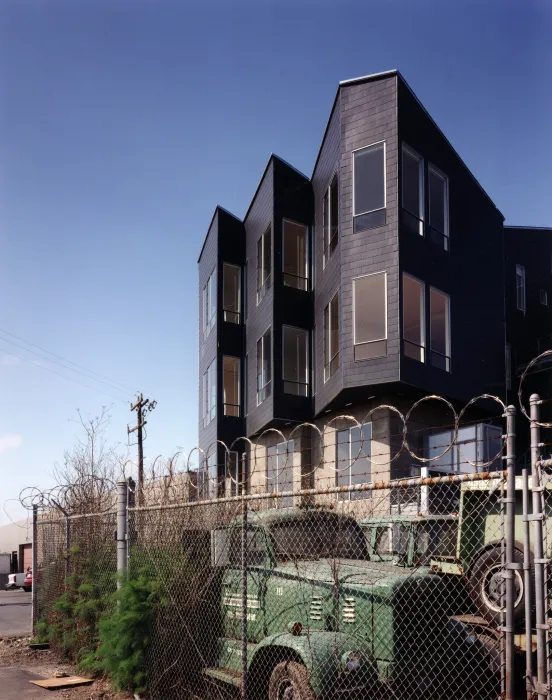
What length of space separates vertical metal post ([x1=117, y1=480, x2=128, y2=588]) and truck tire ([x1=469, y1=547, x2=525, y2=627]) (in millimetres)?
4119

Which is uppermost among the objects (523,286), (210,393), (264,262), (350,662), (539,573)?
(264,262)

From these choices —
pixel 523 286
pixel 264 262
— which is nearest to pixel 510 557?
pixel 264 262

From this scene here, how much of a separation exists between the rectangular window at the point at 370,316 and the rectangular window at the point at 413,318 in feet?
1.94

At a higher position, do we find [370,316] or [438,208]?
[438,208]

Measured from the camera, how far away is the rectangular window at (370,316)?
21375 mm

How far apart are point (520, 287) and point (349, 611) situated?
27401 mm

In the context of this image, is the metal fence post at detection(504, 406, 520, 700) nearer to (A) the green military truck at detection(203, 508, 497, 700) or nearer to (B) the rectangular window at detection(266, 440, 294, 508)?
(A) the green military truck at detection(203, 508, 497, 700)

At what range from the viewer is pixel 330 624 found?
276 inches

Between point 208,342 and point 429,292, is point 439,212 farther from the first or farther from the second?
point 208,342

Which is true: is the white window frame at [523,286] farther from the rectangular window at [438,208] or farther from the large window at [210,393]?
the large window at [210,393]

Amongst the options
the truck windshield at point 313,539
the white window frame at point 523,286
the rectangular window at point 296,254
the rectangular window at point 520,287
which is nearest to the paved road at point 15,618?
the truck windshield at point 313,539

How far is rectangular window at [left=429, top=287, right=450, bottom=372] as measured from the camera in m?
22.6

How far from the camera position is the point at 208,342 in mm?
32094

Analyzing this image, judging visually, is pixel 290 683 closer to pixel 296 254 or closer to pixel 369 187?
pixel 369 187
